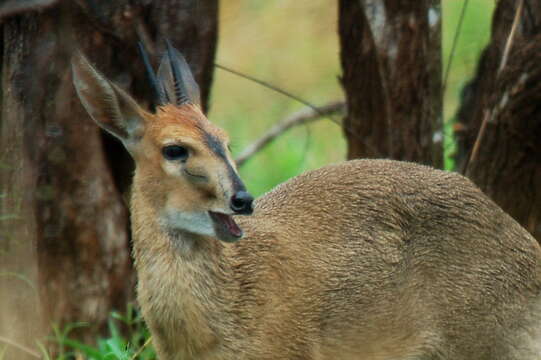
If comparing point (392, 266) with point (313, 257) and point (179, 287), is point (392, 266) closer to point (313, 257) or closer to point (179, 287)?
point (313, 257)

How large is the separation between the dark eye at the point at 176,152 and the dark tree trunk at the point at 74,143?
1.58 meters

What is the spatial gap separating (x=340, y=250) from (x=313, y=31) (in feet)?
19.5

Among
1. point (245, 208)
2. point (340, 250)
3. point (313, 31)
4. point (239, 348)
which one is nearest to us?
point (245, 208)

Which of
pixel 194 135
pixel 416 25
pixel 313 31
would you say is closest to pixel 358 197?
pixel 194 135

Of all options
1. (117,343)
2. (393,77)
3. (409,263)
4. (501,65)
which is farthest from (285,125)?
(409,263)

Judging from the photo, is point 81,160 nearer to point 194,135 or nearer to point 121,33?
point 121,33

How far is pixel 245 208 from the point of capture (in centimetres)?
506

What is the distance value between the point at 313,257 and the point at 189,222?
888 mm

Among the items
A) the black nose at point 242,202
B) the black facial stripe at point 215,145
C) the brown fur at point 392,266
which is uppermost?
the black facial stripe at point 215,145

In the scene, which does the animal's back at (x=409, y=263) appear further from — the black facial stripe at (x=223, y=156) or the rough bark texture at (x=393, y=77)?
the rough bark texture at (x=393, y=77)

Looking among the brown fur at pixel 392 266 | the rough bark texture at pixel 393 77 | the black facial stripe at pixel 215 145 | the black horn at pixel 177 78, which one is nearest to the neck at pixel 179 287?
the brown fur at pixel 392 266

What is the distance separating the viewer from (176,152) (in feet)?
17.6

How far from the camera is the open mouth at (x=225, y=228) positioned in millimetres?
5242

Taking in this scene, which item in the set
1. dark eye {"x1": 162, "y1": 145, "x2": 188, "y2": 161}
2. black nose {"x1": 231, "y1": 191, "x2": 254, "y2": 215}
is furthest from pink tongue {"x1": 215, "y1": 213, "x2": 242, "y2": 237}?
dark eye {"x1": 162, "y1": 145, "x2": 188, "y2": 161}
